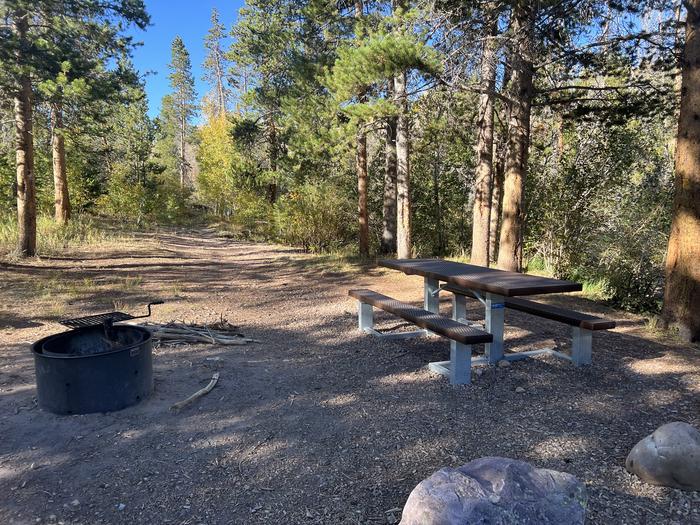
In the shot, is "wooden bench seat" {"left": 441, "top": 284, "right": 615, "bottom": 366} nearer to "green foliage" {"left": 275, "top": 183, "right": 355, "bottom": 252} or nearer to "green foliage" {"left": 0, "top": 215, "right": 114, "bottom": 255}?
"green foliage" {"left": 275, "top": 183, "right": 355, "bottom": 252}

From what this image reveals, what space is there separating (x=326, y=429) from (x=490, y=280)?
2175 millimetres

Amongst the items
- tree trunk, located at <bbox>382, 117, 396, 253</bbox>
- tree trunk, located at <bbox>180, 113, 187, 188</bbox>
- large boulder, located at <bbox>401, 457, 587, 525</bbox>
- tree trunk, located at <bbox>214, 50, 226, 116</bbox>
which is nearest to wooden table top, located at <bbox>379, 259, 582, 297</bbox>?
large boulder, located at <bbox>401, 457, 587, 525</bbox>

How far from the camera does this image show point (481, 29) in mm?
8656

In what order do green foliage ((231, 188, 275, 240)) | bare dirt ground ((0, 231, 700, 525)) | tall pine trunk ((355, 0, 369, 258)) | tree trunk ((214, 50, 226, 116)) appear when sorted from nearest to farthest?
bare dirt ground ((0, 231, 700, 525)) < tall pine trunk ((355, 0, 369, 258)) < green foliage ((231, 188, 275, 240)) < tree trunk ((214, 50, 226, 116))

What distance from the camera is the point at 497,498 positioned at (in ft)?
6.89

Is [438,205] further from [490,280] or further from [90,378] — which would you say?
[90,378]

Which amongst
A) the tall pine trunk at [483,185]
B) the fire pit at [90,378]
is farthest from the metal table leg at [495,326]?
the tall pine trunk at [483,185]

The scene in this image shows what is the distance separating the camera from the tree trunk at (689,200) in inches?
234

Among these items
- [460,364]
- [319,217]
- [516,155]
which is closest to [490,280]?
[460,364]

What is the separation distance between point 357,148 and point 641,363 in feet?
32.2

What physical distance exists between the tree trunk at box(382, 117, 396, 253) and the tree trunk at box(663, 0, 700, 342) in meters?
7.78

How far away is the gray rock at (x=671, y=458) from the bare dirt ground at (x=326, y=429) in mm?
74

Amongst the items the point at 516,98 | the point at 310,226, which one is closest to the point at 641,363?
the point at 516,98

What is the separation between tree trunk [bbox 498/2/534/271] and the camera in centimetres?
868
